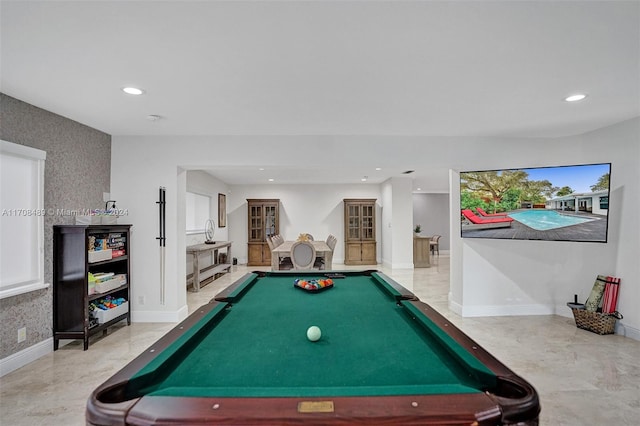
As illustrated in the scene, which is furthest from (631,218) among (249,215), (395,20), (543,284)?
(249,215)

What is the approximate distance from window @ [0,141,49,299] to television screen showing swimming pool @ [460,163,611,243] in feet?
15.3

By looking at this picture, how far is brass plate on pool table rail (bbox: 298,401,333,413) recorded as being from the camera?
38.4 inches

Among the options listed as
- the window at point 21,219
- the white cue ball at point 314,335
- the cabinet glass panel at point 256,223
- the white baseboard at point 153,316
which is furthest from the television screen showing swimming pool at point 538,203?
the cabinet glass panel at point 256,223

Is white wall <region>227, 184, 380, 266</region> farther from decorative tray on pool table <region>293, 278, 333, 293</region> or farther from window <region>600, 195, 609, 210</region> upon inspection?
decorative tray on pool table <region>293, 278, 333, 293</region>

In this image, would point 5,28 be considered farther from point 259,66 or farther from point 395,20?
point 395,20

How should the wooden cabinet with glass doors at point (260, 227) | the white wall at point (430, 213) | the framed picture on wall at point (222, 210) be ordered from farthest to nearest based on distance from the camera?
the white wall at point (430, 213) < the wooden cabinet with glass doors at point (260, 227) < the framed picture on wall at point (222, 210)

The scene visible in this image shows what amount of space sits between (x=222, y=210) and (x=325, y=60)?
6.94 m

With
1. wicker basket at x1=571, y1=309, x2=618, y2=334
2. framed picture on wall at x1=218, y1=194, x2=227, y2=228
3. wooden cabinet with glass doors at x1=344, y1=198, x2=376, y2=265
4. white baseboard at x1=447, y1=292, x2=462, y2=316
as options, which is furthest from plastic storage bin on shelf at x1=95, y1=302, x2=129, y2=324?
wooden cabinet with glass doors at x1=344, y1=198, x2=376, y2=265

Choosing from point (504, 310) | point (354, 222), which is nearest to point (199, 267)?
point (354, 222)

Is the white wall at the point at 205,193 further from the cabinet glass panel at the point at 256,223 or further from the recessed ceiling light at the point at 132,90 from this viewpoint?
the recessed ceiling light at the point at 132,90

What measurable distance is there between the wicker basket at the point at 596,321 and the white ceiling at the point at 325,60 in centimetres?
212

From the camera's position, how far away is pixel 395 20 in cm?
175

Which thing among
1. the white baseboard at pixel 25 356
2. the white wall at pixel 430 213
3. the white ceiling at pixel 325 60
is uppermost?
the white ceiling at pixel 325 60

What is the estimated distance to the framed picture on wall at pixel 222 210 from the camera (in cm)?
831
